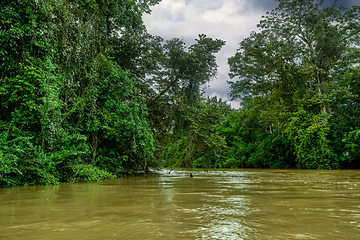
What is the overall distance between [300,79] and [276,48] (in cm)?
322

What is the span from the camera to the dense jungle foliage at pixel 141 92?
25.0 feet

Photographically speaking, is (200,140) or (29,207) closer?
(29,207)

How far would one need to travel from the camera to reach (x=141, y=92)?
13.0 metres

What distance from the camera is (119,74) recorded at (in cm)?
1066

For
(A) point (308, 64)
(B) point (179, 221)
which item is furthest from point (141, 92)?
(A) point (308, 64)

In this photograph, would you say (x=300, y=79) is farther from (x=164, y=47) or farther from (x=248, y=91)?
(x=164, y=47)

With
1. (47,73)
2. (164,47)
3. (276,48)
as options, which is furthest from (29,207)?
(276,48)

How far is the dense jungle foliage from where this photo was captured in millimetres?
7605

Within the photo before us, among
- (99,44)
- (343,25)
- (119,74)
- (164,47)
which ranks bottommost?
(119,74)

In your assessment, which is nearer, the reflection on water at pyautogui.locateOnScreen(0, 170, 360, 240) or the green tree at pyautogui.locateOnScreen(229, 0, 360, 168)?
the reflection on water at pyautogui.locateOnScreen(0, 170, 360, 240)

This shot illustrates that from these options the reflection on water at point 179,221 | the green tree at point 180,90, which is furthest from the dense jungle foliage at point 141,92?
the reflection on water at point 179,221

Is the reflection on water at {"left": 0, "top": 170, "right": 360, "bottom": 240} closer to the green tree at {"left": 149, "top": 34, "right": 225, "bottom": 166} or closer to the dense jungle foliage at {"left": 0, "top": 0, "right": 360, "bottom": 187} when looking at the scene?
the dense jungle foliage at {"left": 0, "top": 0, "right": 360, "bottom": 187}

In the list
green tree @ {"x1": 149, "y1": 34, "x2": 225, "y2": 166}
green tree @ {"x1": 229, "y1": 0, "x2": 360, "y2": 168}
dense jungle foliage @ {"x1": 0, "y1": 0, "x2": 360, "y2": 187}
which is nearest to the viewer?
dense jungle foliage @ {"x1": 0, "y1": 0, "x2": 360, "y2": 187}

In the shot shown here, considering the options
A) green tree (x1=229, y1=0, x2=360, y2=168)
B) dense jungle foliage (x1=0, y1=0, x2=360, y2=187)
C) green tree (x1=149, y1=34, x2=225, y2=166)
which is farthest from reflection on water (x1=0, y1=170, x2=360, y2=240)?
green tree (x1=229, y1=0, x2=360, y2=168)
